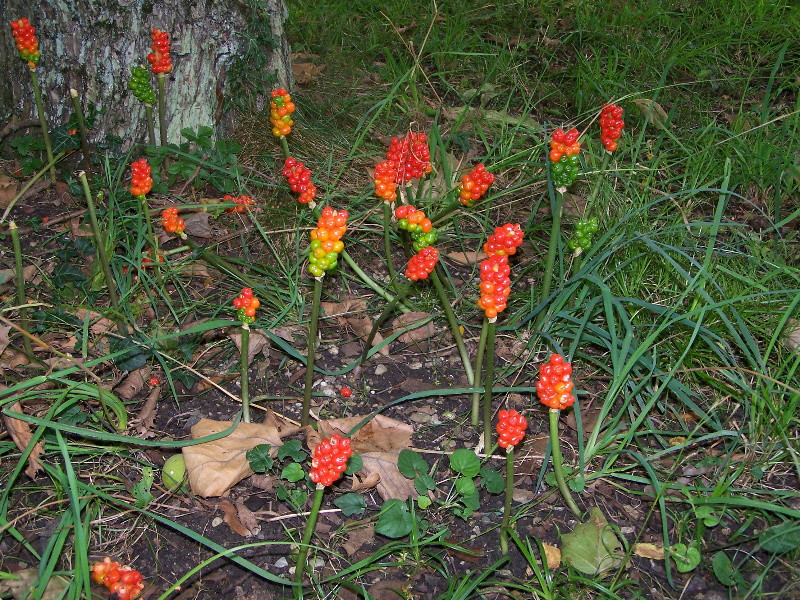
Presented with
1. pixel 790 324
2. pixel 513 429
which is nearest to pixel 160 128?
pixel 513 429

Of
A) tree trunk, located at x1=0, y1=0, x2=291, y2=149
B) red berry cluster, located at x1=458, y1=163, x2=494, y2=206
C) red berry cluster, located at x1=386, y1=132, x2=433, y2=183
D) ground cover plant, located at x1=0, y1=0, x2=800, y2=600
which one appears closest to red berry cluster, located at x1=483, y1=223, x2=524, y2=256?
ground cover plant, located at x1=0, y1=0, x2=800, y2=600

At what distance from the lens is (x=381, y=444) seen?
2.34m

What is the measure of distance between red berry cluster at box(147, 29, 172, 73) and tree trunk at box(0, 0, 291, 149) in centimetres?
30

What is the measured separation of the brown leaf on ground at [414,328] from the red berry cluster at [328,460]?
95cm

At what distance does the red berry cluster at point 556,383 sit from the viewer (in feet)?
5.99

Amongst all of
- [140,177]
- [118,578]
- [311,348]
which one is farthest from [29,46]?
[118,578]

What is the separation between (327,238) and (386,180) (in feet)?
1.79

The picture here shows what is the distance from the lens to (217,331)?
8.77 ft

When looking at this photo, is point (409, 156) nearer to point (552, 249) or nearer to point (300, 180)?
point (300, 180)

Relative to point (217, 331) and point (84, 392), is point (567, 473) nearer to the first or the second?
point (217, 331)

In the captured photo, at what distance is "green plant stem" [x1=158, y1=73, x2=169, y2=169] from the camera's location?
300 cm

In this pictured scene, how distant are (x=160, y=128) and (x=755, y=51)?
10.2ft

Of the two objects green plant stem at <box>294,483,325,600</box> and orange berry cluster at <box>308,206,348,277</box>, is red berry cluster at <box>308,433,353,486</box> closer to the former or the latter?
green plant stem at <box>294,483,325,600</box>

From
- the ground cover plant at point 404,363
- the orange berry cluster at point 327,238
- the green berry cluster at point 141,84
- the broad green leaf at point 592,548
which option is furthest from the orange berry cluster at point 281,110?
the broad green leaf at point 592,548
